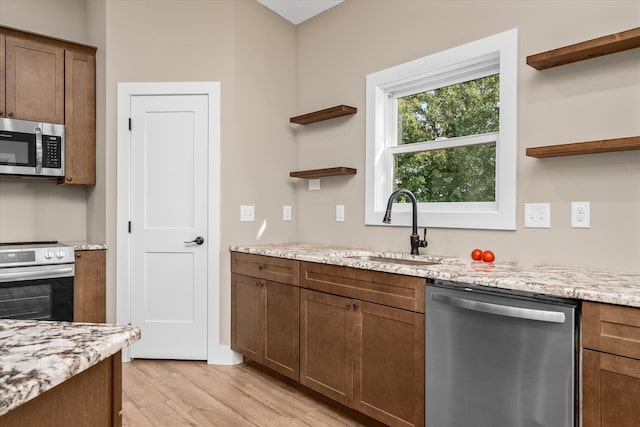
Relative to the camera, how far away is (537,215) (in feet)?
7.10

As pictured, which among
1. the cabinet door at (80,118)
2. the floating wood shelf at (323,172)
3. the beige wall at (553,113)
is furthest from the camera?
the cabinet door at (80,118)

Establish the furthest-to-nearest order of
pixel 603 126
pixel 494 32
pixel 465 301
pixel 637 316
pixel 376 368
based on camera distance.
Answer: pixel 494 32, pixel 376 368, pixel 603 126, pixel 465 301, pixel 637 316

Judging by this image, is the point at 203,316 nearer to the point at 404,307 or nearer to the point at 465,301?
the point at 404,307

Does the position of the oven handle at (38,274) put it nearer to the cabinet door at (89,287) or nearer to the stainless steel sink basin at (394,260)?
the cabinet door at (89,287)

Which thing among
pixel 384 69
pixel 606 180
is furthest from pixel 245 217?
pixel 606 180

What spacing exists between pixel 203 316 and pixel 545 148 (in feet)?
8.49

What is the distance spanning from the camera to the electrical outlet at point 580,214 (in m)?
2.00

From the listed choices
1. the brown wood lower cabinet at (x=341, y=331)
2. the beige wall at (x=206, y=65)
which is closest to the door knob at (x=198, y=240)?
the beige wall at (x=206, y=65)

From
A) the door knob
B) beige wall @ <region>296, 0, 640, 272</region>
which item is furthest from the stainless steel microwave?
beige wall @ <region>296, 0, 640, 272</region>

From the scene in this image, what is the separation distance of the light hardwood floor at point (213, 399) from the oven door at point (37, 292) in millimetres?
672

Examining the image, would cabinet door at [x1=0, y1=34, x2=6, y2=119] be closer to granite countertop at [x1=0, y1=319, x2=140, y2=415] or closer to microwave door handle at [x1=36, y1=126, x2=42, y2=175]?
microwave door handle at [x1=36, y1=126, x2=42, y2=175]

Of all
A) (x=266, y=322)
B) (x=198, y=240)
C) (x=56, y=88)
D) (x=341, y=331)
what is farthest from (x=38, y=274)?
(x=341, y=331)

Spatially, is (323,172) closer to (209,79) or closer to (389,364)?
(209,79)

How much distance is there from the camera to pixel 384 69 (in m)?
2.96
